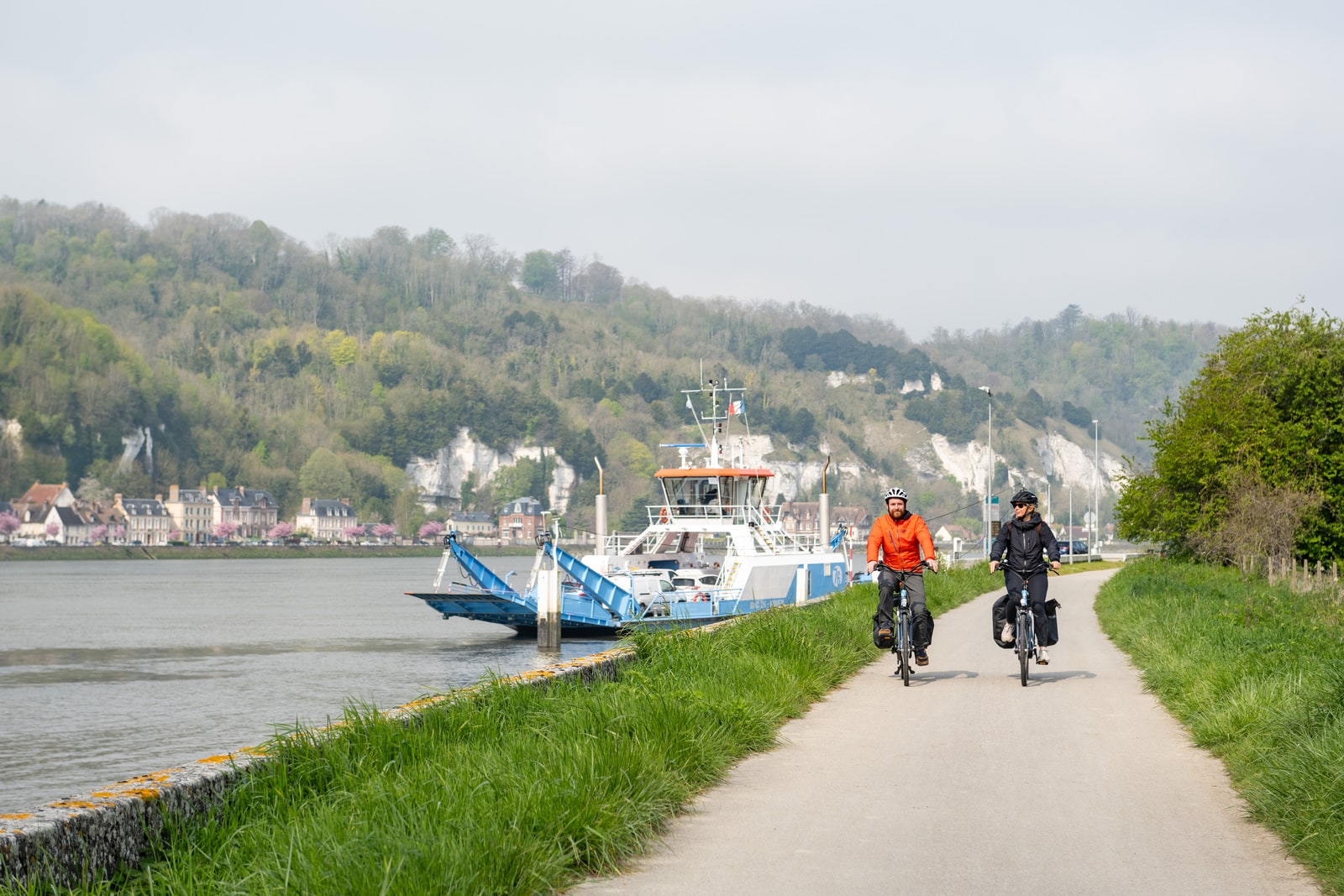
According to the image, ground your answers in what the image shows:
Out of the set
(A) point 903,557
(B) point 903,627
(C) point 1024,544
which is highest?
(C) point 1024,544

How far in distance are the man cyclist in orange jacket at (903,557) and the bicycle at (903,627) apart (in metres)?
0.03

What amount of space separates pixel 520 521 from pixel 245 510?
37.1 m

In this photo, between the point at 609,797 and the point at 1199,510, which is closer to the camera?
the point at 609,797

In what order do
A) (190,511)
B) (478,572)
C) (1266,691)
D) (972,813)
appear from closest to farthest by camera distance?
(972,813)
(1266,691)
(478,572)
(190,511)

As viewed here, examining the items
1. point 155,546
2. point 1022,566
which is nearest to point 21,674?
point 1022,566

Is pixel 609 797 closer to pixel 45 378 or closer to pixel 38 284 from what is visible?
pixel 45 378

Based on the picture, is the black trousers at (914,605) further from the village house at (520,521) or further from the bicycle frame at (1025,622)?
the village house at (520,521)

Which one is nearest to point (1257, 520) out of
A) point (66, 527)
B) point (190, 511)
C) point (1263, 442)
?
point (1263, 442)

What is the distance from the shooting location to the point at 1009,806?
25.4 ft

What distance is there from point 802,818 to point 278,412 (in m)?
190

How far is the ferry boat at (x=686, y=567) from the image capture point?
36.5 m

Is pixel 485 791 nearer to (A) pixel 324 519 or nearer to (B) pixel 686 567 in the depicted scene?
(B) pixel 686 567

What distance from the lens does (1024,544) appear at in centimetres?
1363

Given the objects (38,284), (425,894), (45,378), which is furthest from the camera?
(38,284)
